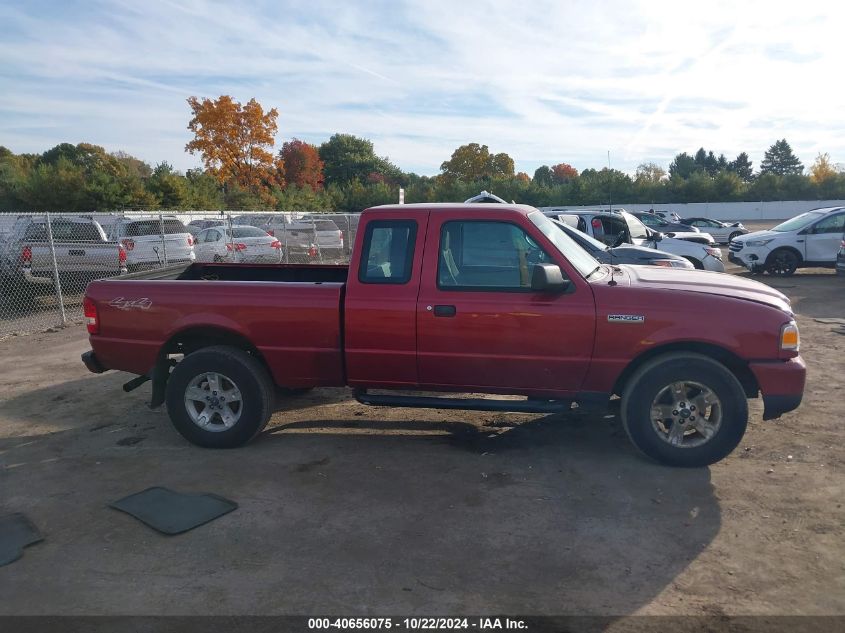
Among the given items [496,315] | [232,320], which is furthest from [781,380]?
[232,320]

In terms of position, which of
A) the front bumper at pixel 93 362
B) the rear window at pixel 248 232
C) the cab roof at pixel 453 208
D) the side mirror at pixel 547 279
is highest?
the cab roof at pixel 453 208

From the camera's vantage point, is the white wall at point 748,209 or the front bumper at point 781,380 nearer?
the front bumper at point 781,380

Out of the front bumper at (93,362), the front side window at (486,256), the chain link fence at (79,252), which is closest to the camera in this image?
the front side window at (486,256)

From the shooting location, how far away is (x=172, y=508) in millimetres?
4621

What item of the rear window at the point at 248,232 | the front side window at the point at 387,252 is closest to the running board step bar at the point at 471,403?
Result: the front side window at the point at 387,252

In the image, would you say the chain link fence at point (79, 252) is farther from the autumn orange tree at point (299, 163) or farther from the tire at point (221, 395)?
the autumn orange tree at point (299, 163)

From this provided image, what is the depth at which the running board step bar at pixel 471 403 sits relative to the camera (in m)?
5.27

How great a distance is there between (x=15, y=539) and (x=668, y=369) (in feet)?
14.8

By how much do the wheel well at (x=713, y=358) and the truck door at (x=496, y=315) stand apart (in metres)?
0.36

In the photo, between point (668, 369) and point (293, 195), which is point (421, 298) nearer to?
point (668, 369)

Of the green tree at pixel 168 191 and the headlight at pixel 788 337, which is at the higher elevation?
the green tree at pixel 168 191

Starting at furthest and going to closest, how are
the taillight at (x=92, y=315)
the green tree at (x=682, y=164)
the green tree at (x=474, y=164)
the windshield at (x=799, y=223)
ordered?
the green tree at (x=682, y=164), the green tree at (x=474, y=164), the windshield at (x=799, y=223), the taillight at (x=92, y=315)

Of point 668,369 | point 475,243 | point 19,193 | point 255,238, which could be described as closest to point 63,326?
point 255,238

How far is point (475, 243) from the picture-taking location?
539 centimetres
